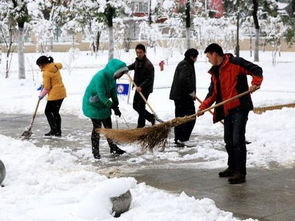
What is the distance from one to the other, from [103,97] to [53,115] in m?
2.69

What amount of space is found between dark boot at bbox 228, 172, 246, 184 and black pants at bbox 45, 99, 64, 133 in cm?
446

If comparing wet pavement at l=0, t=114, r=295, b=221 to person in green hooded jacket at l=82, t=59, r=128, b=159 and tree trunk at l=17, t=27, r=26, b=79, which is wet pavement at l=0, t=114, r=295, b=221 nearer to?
person in green hooded jacket at l=82, t=59, r=128, b=159

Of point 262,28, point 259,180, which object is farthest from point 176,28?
point 259,180

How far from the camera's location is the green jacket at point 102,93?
7980 millimetres

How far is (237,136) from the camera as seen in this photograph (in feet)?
21.8

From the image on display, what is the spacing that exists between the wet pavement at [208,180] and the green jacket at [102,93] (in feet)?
2.16

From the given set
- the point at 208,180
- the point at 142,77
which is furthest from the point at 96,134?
the point at 208,180

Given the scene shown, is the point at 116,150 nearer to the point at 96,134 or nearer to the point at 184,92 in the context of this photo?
the point at 96,134

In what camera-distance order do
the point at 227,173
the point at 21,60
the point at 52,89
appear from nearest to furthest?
the point at 227,173 < the point at 52,89 < the point at 21,60

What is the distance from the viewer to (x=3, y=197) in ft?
19.1

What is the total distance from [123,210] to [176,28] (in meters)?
34.4

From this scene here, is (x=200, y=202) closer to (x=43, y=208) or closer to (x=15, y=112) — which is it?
(x=43, y=208)

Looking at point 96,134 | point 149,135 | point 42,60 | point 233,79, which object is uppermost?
point 42,60

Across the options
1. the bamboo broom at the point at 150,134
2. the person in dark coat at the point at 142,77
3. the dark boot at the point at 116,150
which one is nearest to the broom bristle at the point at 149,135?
the bamboo broom at the point at 150,134
